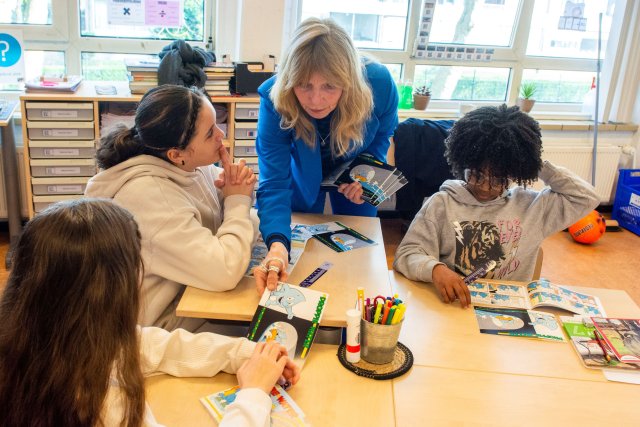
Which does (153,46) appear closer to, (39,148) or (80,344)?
(39,148)

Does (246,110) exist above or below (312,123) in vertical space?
below

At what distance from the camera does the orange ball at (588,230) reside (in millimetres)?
3881

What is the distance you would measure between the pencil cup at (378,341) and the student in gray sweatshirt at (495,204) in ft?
1.62

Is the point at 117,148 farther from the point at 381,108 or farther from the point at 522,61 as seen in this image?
the point at 522,61

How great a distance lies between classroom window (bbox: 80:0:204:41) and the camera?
3.57 metres

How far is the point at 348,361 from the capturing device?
1294 mm

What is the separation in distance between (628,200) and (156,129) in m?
3.72

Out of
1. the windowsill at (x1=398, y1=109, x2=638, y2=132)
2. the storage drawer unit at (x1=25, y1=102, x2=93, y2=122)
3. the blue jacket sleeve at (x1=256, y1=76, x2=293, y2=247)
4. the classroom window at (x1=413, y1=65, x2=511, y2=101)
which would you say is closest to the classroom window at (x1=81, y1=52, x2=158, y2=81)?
the storage drawer unit at (x1=25, y1=102, x2=93, y2=122)

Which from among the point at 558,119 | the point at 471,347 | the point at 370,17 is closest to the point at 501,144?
the point at 471,347

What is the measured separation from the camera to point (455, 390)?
1238 mm

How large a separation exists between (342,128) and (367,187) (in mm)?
207

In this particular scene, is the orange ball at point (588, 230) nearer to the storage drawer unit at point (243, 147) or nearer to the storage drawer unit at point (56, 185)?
the storage drawer unit at point (243, 147)

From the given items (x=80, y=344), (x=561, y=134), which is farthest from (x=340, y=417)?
(x=561, y=134)

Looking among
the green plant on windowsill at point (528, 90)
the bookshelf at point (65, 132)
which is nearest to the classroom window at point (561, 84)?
the green plant on windowsill at point (528, 90)
